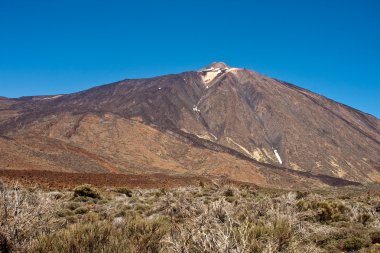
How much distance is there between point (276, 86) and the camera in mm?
163000

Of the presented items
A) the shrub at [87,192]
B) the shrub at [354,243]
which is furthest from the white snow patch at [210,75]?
the shrub at [354,243]

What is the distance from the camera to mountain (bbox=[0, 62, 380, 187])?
214ft

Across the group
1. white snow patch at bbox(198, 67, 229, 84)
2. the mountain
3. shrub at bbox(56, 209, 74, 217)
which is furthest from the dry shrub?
white snow patch at bbox(198, 67, 229, 84)

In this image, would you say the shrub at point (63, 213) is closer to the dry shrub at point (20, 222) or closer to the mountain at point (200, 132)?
the dry shrub at point (20, 222)

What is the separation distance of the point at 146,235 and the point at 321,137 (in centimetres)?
12837

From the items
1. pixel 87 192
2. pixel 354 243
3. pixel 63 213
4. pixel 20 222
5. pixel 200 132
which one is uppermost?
pixel 200 132

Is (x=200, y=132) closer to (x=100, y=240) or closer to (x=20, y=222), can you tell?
(x=20, y=222)

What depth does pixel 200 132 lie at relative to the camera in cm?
11931

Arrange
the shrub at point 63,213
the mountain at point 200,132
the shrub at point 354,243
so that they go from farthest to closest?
the mountain at point 200,132 < the shrub at point 63,213 < the shrub at point 354,243

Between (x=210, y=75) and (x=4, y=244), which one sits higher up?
(x=210, y=75)

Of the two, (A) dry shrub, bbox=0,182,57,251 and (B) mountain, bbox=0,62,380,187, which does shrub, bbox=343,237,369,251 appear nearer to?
(A) dry shrub, bbox=0,182,57,251

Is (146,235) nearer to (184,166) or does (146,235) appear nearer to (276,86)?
(184,166)

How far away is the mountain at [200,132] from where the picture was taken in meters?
65.2

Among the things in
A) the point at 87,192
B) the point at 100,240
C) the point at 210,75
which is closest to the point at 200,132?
the point at 210,75
